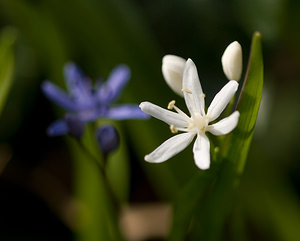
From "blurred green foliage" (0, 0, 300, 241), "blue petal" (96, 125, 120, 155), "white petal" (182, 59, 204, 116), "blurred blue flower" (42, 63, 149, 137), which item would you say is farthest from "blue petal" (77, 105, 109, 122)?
"white petal" (182, 59, 204, 116)

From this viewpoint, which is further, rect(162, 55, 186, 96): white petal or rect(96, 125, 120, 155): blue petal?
rect(96, 125, 120, 155): blue petal

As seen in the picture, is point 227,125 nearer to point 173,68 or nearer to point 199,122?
point 199,122

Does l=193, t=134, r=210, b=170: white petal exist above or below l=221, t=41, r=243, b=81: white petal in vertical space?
below

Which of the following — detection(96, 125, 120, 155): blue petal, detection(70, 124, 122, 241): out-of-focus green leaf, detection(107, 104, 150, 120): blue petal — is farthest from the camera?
detection(70, 124, 122, 241): out-of-focus green leaf

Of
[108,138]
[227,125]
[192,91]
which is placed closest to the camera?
[227,125]

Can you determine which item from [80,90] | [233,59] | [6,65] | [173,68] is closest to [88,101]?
[80,90]

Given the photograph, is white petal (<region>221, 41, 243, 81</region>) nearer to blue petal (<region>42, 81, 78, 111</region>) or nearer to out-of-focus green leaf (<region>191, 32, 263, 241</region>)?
out-of-focus green leaf (<region>191, 32, 263, 241</region>)

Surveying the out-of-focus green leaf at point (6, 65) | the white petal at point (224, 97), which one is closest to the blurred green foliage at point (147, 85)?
the out-of-focus green leaf at point (6, 65)
